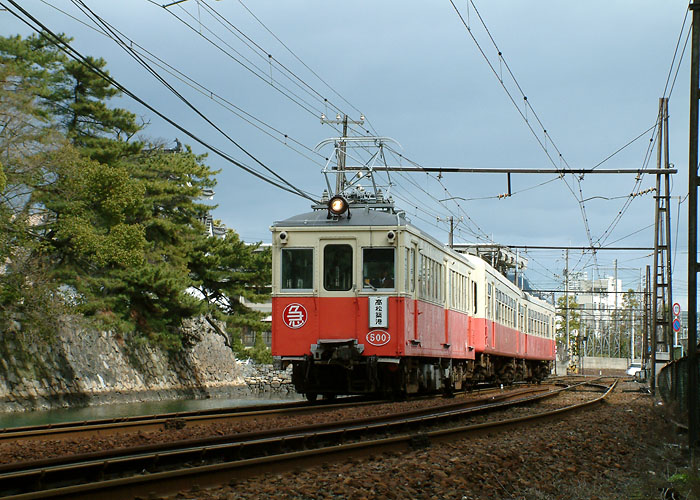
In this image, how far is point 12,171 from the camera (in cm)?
2105

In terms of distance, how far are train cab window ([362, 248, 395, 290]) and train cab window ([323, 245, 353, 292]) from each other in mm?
237

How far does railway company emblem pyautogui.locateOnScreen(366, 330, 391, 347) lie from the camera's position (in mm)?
14016

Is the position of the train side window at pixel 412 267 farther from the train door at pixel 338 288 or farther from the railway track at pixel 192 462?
the railway track at pixel 192 462

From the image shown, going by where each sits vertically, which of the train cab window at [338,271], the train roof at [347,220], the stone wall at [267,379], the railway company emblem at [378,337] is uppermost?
the train roof at [347,220]

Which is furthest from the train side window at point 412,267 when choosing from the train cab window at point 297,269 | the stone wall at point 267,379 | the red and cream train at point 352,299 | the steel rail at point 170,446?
the stone wall at point 267,379

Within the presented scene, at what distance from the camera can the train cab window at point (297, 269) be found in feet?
47.2

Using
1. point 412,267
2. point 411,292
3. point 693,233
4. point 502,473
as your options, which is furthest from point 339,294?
point 502,473

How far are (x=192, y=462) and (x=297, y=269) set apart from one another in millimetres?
7176

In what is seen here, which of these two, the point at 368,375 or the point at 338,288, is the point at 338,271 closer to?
the point at 338,288

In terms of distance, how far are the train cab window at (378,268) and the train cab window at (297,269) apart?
86cm

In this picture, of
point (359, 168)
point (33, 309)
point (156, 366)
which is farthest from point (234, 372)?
point (359, 168)

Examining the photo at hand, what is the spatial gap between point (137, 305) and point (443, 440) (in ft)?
60.5

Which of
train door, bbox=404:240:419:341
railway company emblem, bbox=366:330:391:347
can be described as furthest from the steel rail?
train door, bbox=404:240:419:341

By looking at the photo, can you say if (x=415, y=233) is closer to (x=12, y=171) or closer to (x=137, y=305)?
(x=12, y=171)
